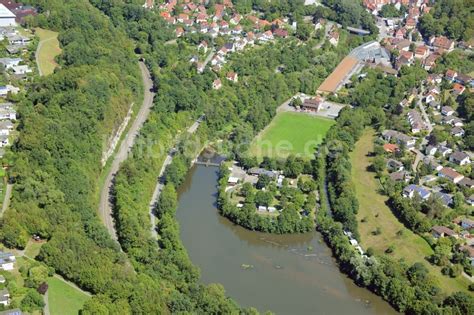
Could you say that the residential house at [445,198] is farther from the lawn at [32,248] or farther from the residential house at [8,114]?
the residential house at [8,114]

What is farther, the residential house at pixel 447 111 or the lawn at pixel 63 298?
the residential house at pixel 447 111

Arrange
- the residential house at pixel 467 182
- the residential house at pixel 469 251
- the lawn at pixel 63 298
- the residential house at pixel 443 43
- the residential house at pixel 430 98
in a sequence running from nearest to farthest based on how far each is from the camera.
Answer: the lawn at pixel 63 298 → the residential house at pixel 469 251 → the residential house at pixel 467 182 → the residential house at pixel 430 98 → the residential house at pixel 443 43

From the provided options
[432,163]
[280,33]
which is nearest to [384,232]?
[432,163]

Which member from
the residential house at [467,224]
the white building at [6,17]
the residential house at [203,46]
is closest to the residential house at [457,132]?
the residential house at [467,224]

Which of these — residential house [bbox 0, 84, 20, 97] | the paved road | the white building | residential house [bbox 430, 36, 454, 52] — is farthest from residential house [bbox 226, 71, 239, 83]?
the paved road

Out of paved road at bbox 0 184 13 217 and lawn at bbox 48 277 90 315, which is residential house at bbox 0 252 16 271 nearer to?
lawn at bbox 48 277 90 315


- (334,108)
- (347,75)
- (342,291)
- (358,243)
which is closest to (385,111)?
(334,108)
